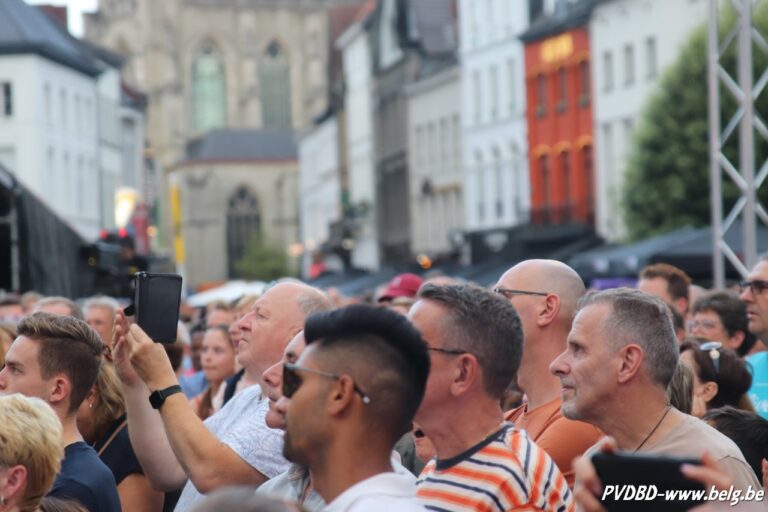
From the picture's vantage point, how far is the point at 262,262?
116m

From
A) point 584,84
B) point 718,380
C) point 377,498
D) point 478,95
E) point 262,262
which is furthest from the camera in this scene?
point 262,262

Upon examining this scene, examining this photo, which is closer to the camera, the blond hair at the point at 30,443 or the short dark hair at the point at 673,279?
the blond hair at the point at 30,443

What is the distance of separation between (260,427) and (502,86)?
5305 cm

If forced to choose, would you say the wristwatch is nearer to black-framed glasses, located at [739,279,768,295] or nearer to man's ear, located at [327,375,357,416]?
man's ear, located at [327,375,357,416]

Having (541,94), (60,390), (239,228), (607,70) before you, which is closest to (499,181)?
(541,94)

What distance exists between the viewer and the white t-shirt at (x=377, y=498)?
4883mm

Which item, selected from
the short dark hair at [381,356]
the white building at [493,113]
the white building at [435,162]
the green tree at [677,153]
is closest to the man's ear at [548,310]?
the short dark hair at [381,356]

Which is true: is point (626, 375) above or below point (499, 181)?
below

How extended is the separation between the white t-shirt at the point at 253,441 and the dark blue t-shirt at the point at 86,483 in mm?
338

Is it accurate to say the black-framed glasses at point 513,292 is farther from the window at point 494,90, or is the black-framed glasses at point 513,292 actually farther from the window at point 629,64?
the window at point 494,90

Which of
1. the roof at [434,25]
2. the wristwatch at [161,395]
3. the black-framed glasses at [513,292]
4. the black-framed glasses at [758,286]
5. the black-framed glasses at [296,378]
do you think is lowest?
the wristwatch at [161,395]

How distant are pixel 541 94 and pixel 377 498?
5167 cm

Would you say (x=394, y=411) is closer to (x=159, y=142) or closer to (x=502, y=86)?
(x=502, y=86)

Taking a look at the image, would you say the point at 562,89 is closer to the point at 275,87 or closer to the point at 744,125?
the point at 744,125
